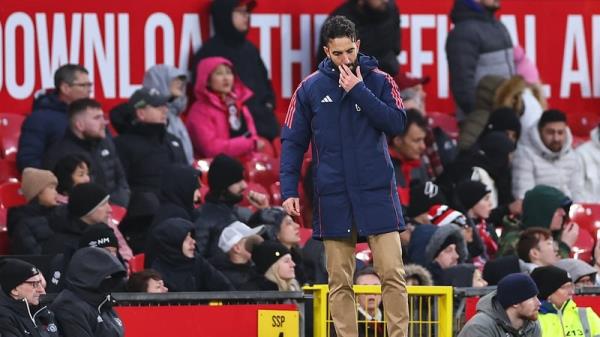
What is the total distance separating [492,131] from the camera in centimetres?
1834

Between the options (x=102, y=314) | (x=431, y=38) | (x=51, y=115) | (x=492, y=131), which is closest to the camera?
(x=102, y=314)

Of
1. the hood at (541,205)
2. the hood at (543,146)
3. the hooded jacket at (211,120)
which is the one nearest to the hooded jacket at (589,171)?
the hood at (543,146)

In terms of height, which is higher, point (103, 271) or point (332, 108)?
point (332, 108)

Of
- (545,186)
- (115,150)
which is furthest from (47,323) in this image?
(545,186)

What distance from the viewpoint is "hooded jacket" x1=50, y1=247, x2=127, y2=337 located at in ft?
37.8

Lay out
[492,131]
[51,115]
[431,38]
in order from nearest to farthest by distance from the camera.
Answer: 1. [51,115]
2. [492,131]
3. [431,38]

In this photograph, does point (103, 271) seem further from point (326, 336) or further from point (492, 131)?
point (492, 131)

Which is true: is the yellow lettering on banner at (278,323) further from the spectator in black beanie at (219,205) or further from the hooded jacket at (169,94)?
the hooded jacket at (169,94)

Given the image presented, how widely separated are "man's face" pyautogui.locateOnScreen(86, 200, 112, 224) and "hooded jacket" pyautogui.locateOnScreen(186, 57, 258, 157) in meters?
3.44

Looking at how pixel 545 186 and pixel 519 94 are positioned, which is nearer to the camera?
pixel 545 186

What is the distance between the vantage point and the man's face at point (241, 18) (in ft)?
60.2

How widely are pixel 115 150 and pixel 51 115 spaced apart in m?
0.60

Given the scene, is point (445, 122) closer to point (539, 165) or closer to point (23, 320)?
point (539, 165)

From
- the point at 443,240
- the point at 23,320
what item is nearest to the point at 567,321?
the point at 443,240
